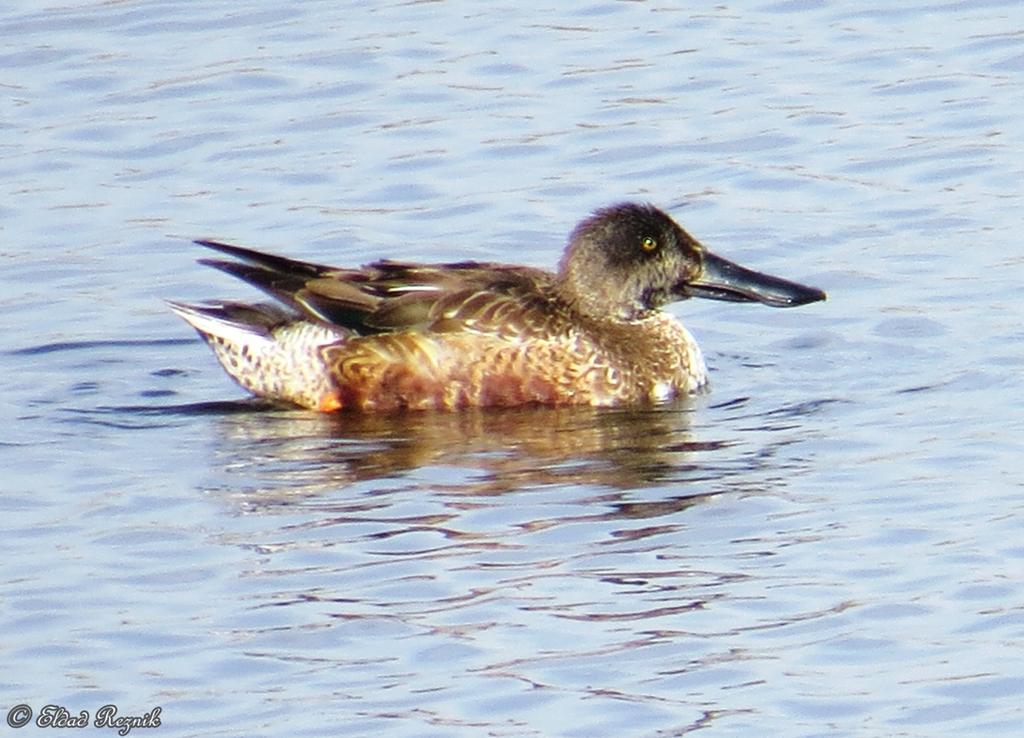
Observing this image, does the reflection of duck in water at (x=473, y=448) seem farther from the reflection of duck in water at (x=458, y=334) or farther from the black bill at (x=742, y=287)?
the black bill at (x=742, y=287)

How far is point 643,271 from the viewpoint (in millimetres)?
12109

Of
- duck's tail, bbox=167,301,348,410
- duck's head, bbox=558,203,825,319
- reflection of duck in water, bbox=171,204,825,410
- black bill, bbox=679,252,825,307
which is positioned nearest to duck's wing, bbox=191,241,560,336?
reflection of duck in water, bbox=171,204,825,410

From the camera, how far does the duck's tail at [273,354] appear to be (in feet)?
38.7

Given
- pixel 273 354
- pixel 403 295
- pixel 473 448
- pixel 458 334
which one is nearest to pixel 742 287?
pixel 458 334

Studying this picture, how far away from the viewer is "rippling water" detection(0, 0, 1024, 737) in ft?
26.8

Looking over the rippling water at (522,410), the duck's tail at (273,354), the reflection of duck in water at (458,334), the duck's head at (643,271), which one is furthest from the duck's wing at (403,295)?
the rippling water at (522,410)

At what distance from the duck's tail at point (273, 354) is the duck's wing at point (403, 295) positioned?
0.50 ft

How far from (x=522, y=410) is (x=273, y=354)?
1088 mm

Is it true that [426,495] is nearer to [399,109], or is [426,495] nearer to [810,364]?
[810,364]

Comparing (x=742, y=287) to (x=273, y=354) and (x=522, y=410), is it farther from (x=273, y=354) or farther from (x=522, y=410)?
(x=273, y=354)

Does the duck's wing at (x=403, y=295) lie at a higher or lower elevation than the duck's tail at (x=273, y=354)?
higher

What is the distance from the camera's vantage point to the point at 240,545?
9.43 metres

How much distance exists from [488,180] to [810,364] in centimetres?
285

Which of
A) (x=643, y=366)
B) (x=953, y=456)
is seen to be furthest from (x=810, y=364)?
(x=953, y=456)
